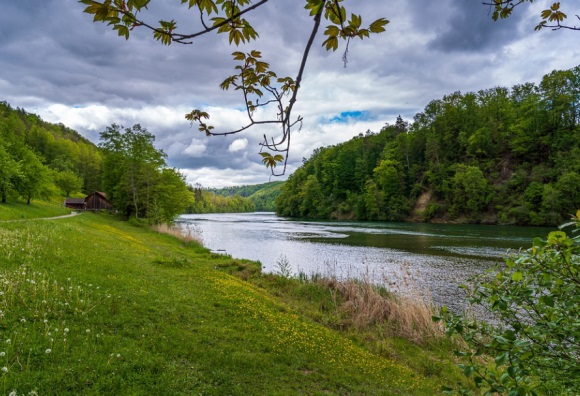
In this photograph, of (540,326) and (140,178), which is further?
(140,178)

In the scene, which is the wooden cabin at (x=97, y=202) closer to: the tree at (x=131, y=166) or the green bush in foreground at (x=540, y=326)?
the tree at (x=131, y=166)

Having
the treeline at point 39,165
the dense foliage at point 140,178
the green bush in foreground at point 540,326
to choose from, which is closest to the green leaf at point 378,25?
the green bush in foreground at point 540,326

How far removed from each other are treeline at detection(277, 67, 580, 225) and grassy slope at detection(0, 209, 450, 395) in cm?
6267

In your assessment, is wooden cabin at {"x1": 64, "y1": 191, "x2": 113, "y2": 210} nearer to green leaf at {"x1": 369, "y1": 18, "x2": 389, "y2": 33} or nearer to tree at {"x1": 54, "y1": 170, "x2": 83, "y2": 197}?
tree at {"x1": 54, "y1": 170, "x2": 83, "y2": 197}

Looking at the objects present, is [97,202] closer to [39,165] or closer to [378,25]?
[39,165]

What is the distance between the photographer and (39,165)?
3650cm

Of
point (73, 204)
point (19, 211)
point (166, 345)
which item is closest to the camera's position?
point (166, 345)

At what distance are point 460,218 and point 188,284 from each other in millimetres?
73652

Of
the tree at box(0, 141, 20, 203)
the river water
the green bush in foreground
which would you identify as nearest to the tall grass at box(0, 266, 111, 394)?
the green bush in foreground

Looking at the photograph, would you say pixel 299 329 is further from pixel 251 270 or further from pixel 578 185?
pixel 578 185

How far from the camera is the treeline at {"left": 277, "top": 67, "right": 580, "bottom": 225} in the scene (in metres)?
64.1

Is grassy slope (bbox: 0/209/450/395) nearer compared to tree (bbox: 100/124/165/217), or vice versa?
grassy slope (bbox: 0/209/450/395)

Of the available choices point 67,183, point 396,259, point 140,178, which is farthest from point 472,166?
point 67,183

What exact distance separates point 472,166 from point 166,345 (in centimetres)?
8540
